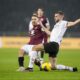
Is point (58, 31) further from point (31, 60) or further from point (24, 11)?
point (24, 11)

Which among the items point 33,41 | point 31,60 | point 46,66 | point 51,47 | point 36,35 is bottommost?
point 46,66

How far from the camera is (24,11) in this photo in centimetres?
4012

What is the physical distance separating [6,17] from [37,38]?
24.7 metres

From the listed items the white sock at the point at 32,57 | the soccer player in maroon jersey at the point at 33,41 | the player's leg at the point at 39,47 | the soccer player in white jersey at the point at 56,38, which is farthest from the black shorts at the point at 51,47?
the soccer player in maroon jersey at the point at 33,41

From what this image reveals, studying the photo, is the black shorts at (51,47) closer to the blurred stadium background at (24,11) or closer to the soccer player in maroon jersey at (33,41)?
the soccer player in maroon jersey at (33,41)

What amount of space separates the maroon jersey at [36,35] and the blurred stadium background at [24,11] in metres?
21.8

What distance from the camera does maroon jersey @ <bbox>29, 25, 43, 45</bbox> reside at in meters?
15.4

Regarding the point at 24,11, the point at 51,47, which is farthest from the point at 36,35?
the point at 24,11

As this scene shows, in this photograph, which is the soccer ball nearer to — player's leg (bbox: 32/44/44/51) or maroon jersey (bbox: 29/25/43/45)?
player's leg (bbox: 32/44/44/51)

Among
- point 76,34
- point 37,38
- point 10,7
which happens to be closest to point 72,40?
point 76,34

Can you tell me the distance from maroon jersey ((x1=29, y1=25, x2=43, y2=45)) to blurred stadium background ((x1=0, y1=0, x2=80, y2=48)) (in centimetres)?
2181

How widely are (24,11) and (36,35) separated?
971 inches

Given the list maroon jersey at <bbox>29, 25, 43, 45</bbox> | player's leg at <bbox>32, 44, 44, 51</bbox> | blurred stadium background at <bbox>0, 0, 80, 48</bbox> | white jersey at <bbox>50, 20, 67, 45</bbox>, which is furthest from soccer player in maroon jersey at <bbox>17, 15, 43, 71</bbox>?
blurred stadium background at <bbox>0, 0, 80, 48</bbox>

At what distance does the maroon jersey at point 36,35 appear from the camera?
15398mm
